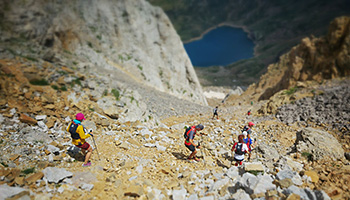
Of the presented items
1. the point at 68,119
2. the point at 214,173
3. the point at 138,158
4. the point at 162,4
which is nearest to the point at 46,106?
the point at 68,119

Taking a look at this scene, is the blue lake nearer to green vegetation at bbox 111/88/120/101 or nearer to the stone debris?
green vegetation at bbox 111/88/120/101

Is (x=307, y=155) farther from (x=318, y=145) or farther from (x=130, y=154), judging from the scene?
(x=130, y=154)

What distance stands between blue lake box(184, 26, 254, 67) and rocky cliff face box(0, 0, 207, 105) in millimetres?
58570

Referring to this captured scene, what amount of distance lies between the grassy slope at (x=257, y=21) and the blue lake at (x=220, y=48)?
5.59m

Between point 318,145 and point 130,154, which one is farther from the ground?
point 318,145

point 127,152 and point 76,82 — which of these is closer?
point 127,152

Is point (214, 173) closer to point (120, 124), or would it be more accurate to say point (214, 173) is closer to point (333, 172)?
point (333, 172)

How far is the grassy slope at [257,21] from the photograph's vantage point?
219ft

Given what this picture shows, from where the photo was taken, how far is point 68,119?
794 centimetres

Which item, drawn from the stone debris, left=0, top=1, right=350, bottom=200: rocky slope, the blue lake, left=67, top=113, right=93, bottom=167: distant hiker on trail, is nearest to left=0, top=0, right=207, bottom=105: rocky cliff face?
left=0, top=1, right=350, bottom=200: rocky slope

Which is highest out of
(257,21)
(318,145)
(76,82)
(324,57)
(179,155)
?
(257,21)

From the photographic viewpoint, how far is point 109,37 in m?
23.4

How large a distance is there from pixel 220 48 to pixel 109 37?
3468 inches

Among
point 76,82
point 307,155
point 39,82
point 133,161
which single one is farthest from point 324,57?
point 39,82
